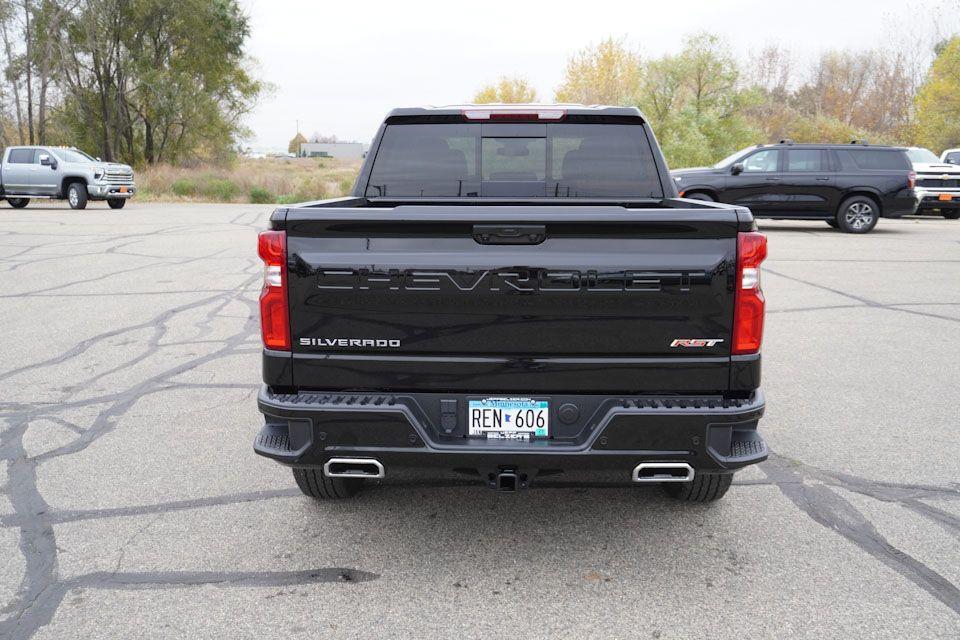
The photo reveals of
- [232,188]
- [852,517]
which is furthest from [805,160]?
[232,188]

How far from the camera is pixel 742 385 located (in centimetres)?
303

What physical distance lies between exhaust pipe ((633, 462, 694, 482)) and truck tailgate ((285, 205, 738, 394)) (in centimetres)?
31

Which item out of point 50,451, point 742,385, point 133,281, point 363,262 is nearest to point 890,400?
point 742,385

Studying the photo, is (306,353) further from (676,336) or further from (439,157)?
(439,157)

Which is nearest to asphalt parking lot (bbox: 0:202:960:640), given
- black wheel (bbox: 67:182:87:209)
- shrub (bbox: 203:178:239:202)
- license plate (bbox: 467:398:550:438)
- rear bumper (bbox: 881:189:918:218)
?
license plate (bbox: 467:398:550:438)

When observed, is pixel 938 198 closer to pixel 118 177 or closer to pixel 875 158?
pixel 875 158

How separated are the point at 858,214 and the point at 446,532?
686 inches

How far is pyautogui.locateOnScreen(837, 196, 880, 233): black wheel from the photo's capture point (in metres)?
17.8

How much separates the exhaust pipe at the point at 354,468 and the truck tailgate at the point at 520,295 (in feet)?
1.17

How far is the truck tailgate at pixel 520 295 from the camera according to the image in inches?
115

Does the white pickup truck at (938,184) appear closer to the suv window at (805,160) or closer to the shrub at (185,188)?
the suv window at (805,160)

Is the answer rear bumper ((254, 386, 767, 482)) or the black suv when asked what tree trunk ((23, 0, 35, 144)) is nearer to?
the black suv

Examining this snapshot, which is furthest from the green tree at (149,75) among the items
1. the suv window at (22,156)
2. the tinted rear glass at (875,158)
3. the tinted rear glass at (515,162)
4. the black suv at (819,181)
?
the tinted rear glass at (515,162)

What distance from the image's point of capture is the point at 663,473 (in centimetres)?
306
